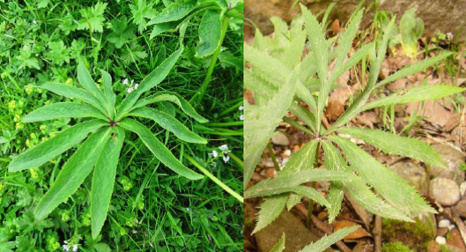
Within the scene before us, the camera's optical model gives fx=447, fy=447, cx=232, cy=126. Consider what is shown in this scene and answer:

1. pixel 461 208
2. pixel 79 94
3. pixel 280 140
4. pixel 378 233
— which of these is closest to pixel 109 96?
pixel 79 94

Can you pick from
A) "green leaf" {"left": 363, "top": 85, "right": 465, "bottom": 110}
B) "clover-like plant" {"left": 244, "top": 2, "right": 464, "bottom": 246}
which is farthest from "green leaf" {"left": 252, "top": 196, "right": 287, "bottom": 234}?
"green leaf" {"left": 363, "top": 85, "right": 465, "bottom": 110}

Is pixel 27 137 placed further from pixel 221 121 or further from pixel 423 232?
pixel 423 232

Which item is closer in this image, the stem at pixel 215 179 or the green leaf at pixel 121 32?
the stem at pixel 215 179

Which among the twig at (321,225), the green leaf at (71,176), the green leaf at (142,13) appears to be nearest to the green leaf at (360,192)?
the twig at (321,225)

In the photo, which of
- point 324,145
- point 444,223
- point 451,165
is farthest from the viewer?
point 451,165

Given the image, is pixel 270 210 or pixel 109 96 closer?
pixel 270 210

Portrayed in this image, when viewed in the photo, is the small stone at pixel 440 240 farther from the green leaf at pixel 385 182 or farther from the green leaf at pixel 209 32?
the green leaf at pixel 209 32

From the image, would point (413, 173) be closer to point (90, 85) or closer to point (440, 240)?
point (440, 240)

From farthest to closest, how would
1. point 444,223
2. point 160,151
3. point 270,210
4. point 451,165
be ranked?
point 451,165 < point 444,223 < point 160,151 < point 270,210
